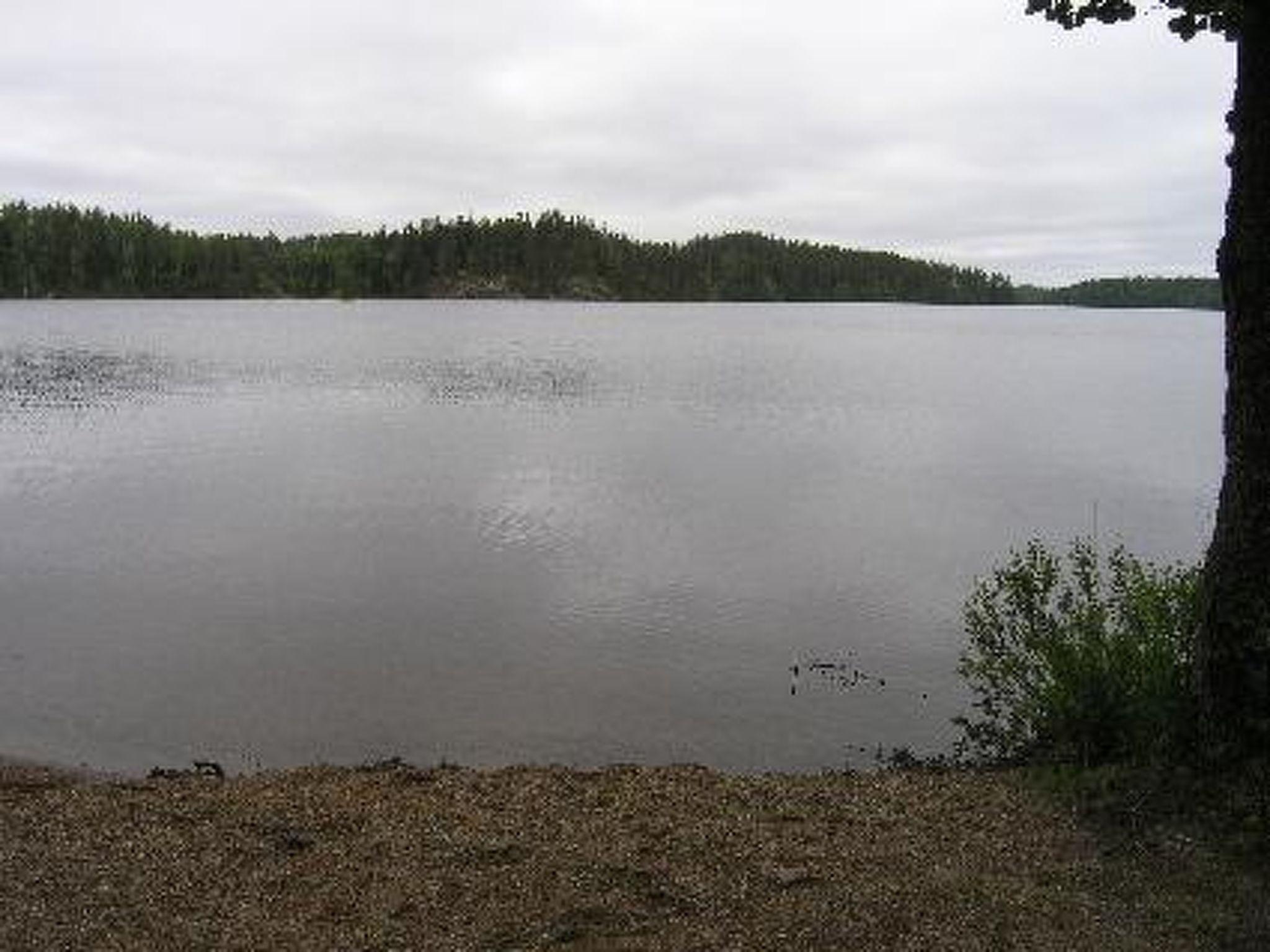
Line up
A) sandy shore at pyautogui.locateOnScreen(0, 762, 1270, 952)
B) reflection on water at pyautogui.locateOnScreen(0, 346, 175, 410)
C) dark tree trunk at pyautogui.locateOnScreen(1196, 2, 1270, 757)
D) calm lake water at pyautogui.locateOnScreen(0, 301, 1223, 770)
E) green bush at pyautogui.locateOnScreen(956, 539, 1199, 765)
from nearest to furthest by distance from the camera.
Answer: sandy shore at pyautogui.locateOnScreen(0, 762, 1270, 952), dark tree trunk at pyautogui.locateOnScreen(1196, 2, 1270, 757), green bush at pyautogui.locateOnScreen(956, 539, 1199, 765), calm lake water at pyautogui.locateOnScreen(0, 301, 1223, 770), reflection on water at pyautogui.locateOnScreen(0, 346, 175, 410)

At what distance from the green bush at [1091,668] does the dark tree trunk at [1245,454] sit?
14.0 inches

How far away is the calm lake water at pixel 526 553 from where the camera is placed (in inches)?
518

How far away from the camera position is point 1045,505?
2562 centimetres

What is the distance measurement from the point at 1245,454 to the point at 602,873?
4441mm

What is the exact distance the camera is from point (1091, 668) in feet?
28.0

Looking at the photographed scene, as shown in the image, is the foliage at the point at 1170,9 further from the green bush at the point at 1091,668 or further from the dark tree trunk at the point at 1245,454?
the green bush at the point at 1091,668

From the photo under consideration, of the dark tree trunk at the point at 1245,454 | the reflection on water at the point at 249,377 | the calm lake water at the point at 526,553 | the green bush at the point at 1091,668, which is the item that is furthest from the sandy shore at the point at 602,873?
the reflection on water at the point at 249,377

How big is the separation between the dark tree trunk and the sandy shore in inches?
39.0

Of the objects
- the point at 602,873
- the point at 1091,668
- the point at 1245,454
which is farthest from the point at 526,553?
the point at 1245,454

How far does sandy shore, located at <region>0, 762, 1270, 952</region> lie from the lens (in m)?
6.13

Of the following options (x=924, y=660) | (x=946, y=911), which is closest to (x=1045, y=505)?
(x=924, y=660)

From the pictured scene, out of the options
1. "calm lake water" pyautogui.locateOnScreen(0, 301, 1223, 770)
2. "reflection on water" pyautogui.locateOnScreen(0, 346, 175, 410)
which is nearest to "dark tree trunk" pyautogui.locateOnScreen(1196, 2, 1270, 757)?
"calm lake water" pyautogui.locateOnScreen(0, 301, 1223, 770)

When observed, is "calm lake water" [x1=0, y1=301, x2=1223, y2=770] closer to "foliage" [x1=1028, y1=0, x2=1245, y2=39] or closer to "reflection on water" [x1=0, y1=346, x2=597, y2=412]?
"reflection on water" [x1=0, y1=346, x2=597, y2=412]

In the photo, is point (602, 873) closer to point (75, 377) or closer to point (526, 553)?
point (526, 553)
